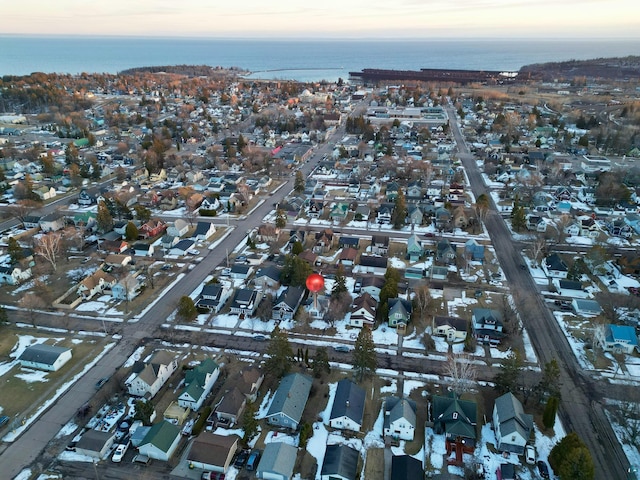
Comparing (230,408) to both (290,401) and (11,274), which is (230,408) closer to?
(290,401)

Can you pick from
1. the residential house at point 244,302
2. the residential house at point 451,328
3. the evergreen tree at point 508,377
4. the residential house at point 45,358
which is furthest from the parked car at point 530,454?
the residential house at point 45,358

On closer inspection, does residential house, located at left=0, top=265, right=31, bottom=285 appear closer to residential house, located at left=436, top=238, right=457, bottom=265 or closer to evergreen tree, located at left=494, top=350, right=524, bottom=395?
residential house, located at left=436, top=238, right=457, bottom=265

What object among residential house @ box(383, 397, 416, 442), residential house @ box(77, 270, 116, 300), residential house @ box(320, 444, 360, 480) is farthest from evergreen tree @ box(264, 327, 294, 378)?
residential house @ box(77, 270, 116, 300)

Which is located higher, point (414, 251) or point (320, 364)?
point (414, 251)

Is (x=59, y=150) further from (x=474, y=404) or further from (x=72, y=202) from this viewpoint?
(x=474, y=404)

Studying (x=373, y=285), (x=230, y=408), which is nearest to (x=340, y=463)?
(x=230, y=408)
